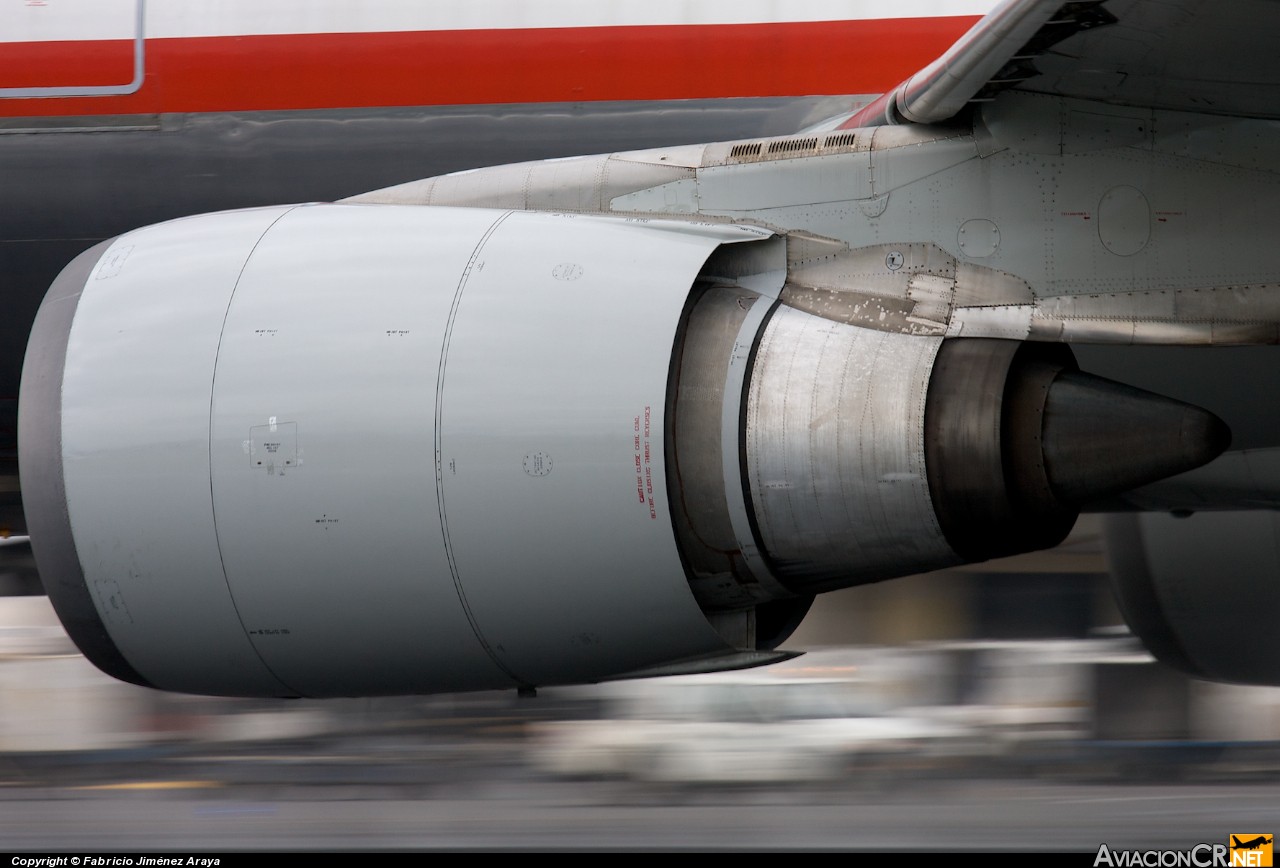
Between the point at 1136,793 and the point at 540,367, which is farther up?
the point at 540,367

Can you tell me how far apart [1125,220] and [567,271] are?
4.29 feet

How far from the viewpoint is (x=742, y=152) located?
10.8 feet

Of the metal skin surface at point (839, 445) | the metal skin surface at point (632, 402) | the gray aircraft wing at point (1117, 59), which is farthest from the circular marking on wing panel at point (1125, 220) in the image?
the metal skin surface at point (839, 445)

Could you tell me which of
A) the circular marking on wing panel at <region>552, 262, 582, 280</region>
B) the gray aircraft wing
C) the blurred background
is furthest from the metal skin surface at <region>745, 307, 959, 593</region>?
the blurred background

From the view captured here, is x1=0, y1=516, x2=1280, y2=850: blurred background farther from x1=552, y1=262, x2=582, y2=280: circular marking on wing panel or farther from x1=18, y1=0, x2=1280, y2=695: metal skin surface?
x1=552, y1=262, x2=582, y2=280: circular marking on wing panel

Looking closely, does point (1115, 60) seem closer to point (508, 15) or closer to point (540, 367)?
point (540, 367)

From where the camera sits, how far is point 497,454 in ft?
9.43

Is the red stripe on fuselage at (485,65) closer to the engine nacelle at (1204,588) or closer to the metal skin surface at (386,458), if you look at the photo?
the metal skin surface at (386,458)

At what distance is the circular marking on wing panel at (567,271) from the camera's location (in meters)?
2.99

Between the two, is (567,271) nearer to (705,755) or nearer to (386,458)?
(386,458)

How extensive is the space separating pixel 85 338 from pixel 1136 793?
11.1 ft

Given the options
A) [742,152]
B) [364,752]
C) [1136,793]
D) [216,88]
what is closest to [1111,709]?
[1136,793]

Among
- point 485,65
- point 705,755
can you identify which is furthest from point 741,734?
point 485,65

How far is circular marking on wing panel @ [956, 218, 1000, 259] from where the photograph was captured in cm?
308
